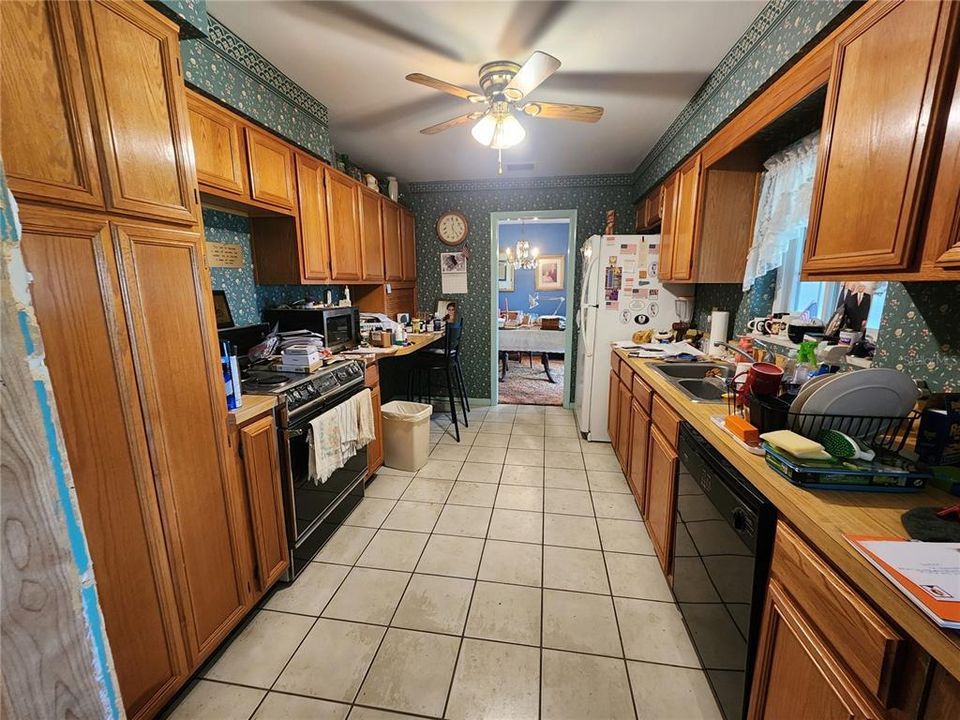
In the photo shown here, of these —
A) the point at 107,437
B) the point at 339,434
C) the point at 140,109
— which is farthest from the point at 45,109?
the point at 339,434

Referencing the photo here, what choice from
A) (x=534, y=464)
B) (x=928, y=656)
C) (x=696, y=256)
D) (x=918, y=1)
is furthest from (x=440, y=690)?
(x=696, y=256)

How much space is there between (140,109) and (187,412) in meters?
0.91

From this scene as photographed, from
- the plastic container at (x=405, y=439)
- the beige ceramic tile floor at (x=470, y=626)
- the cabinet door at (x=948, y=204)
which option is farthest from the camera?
the plastic container at (x=405, y=439)

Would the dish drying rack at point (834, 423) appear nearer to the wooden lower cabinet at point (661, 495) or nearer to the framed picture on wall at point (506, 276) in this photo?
the wooden lower cabinet at point (661, 495)

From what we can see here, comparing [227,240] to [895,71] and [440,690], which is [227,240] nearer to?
[440,690]

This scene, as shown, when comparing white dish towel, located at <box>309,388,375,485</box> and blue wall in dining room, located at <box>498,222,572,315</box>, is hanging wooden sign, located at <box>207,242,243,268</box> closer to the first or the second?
white dish towel, located at <box>309,388,375,485</box>

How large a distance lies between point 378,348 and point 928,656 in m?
2.86

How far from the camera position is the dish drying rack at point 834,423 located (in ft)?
3.41

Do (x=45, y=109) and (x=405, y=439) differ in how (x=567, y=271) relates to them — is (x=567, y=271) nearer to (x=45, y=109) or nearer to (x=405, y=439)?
(x=405, y=439)

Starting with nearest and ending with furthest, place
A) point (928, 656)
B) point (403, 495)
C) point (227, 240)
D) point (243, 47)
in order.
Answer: point (928, 656) → point (243, 47) → point (227, 240) → point (403, 495)

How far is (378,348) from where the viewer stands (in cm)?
299

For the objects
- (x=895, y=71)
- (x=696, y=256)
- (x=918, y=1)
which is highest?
(x=918, y=1)

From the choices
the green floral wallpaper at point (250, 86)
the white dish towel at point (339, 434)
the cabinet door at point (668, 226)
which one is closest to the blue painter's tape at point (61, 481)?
Result: the white dish towel at point (339, 434)

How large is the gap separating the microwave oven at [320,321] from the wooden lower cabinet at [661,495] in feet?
6.94
